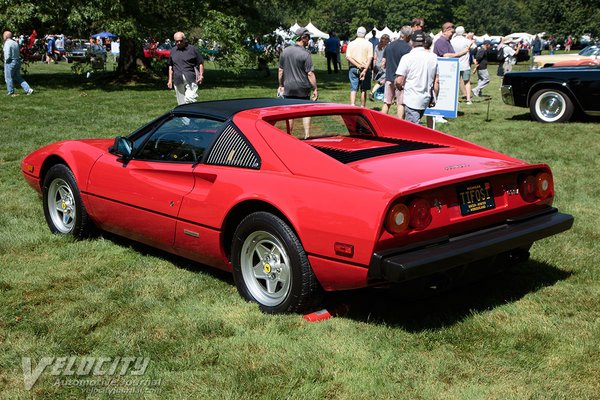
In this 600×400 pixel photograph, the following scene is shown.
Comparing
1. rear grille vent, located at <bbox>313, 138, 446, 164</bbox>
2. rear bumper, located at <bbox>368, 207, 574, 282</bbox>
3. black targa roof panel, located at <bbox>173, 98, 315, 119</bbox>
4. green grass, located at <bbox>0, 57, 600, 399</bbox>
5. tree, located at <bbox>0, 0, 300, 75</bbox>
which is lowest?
green grass, located at <bbox>0, 57, 600, 399</bbox>

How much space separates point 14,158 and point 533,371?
321 inches

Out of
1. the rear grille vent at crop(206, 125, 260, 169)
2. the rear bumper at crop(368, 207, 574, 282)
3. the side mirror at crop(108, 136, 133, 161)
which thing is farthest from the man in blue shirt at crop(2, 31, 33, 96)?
the rear bumper at crop(368, 207, 574, 282)

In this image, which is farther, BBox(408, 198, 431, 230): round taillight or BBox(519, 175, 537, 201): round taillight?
BBox(519, 175, 537, 201): round taillight

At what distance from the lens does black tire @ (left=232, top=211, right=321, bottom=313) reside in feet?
13.1

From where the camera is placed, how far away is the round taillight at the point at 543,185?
4.50 m

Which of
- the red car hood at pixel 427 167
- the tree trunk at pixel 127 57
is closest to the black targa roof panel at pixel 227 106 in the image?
the red car hood at pixel 427 167

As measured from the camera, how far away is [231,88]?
21.6 m

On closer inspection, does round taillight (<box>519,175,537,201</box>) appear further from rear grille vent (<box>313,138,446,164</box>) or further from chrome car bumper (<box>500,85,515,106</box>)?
chrome car bumper (<box>500,85,515,106</box>)

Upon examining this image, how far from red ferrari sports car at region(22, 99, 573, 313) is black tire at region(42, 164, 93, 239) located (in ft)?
0.15

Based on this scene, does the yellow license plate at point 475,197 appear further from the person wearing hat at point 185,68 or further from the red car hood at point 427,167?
the person wearing hat at point 185,68

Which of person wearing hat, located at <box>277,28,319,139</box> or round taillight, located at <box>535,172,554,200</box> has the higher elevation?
person wearing hat, located at <box>277,28,319,139</box>

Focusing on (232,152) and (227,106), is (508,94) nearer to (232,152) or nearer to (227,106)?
(227,106)

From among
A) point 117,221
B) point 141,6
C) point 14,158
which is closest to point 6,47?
point 141,6

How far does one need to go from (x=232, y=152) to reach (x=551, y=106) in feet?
→ 33.1
